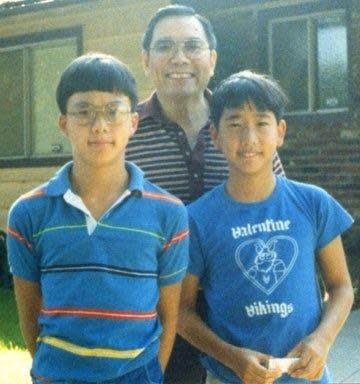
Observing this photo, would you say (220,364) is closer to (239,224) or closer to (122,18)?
(239,224)

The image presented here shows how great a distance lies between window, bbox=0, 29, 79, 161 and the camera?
36.8 ft

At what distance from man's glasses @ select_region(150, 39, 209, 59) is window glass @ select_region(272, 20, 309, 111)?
6691 millimetres

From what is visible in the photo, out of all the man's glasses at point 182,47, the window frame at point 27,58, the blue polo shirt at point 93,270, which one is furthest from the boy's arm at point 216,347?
the window frame at point 27,58

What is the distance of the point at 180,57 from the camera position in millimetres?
3338

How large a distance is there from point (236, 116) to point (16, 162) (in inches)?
350

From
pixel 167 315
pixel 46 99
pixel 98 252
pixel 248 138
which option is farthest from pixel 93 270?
pixel 46 99

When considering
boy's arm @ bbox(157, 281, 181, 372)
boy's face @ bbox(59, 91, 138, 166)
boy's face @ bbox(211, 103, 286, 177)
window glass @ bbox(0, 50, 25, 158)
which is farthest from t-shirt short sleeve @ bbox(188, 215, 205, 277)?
window glass @ bbox(0, 50, 25, 158)

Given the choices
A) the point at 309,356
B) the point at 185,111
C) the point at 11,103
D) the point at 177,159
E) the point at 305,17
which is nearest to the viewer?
the point at 309,356

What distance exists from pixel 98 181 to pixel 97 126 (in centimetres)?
19

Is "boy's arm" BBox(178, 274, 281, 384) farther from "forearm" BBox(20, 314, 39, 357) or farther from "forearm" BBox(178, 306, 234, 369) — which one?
"forearm" BBox(20, 314, 39, 357)

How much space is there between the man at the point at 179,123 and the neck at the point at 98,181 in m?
0.52

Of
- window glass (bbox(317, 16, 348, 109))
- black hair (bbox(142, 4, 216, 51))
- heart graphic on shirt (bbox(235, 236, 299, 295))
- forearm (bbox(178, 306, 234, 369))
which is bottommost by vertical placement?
forearm (bbox(178, 306, 234, 369))

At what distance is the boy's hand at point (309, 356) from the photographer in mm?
2666

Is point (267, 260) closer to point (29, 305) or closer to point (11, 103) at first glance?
point (29, 305)
